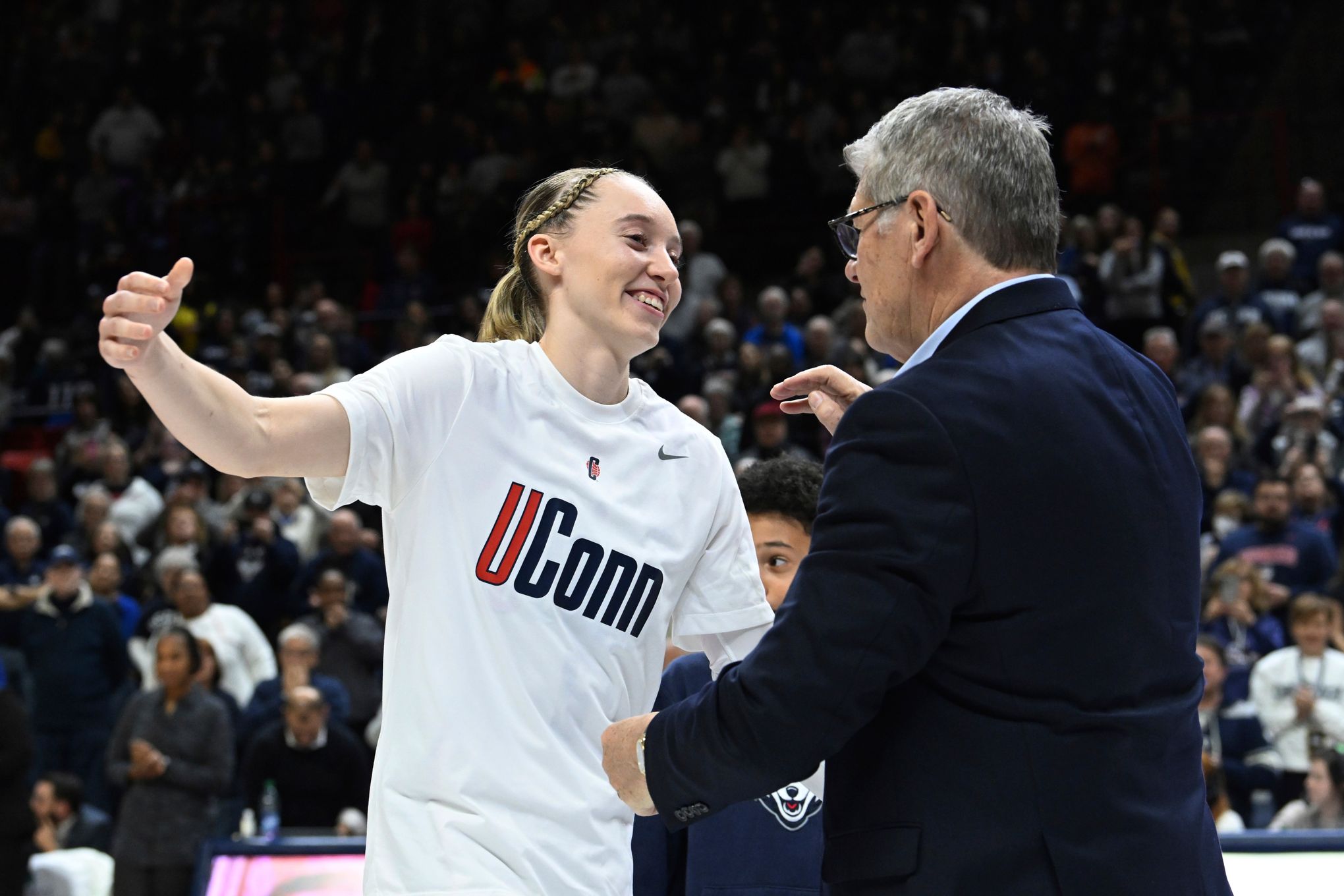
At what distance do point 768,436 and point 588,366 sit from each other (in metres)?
7.38

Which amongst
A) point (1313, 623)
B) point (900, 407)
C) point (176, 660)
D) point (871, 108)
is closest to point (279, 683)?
point (176, 660)

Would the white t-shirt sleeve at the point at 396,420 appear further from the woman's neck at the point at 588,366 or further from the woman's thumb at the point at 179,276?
the woman's thumb at the point at 179,276

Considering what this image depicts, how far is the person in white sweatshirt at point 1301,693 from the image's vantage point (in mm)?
7672

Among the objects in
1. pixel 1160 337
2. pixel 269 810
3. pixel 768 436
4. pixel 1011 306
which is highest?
pixel 1160 337

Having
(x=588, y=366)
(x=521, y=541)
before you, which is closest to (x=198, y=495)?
(x=588, y=366)

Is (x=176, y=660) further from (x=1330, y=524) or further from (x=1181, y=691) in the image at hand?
(x=1181, y=691)

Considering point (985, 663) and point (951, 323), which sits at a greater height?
point (951, 323)

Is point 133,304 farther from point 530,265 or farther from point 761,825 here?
point 761,825

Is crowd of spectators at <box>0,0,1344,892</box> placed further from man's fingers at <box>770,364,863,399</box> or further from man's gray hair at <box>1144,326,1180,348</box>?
man's fingers at <box>770,364,863,399</box>

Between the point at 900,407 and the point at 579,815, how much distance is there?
1007 mm

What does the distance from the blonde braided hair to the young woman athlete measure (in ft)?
0.21

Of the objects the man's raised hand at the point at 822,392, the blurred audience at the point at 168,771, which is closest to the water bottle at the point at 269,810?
the blurred audience at the point at 168,771

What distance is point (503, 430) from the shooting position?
3.01 m

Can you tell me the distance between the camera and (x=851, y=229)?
267 cm
